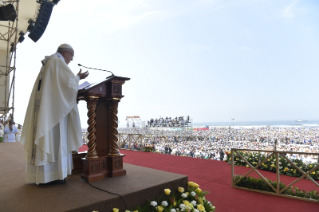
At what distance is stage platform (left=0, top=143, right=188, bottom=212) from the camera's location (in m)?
1.89

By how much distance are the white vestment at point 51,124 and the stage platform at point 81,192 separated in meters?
0.21

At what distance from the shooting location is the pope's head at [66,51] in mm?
2832

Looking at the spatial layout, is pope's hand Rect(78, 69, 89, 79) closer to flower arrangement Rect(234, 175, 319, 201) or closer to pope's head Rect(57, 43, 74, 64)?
pope's head Rect(57, 43, 74, 64)

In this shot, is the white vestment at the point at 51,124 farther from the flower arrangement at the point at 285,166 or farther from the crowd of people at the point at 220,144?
the crowd of people at the point at 220,144

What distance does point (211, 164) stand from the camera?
6816 mm

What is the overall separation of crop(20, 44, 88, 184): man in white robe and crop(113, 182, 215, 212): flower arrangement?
0.96 metres

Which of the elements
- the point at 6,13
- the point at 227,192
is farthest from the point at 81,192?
the point at 6,13

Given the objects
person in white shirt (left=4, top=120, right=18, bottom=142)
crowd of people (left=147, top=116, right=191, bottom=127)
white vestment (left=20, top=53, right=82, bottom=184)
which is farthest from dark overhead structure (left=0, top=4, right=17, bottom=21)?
crowd of people (left=147, top=116, right=191, bottom=127)

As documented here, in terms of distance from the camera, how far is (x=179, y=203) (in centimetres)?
260

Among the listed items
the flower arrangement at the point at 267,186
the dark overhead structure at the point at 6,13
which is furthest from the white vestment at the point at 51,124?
the dark overhead structure at the point at 6,13

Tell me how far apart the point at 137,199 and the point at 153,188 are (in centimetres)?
25

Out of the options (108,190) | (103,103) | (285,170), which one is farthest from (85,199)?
(285,170)

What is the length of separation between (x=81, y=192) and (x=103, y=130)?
112 cm

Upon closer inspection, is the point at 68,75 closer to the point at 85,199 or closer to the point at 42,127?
the point at 42,127
